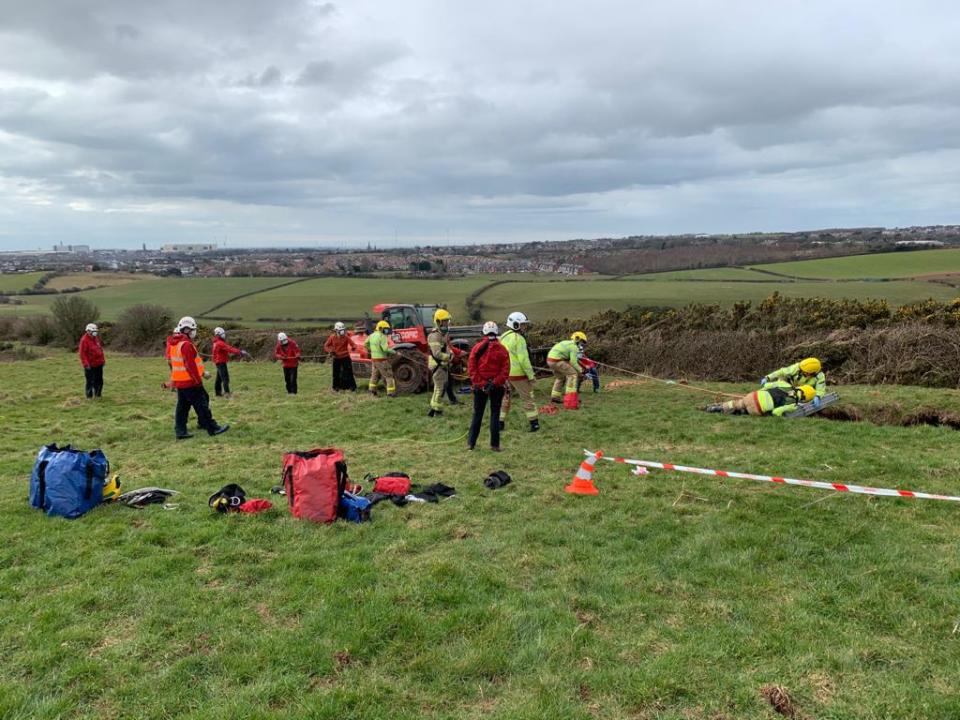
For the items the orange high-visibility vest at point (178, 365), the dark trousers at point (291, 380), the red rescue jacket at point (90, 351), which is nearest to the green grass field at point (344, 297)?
the dark trousers at point (291, 380)

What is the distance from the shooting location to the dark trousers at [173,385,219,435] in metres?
11.0

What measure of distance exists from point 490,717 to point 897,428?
10.3 m

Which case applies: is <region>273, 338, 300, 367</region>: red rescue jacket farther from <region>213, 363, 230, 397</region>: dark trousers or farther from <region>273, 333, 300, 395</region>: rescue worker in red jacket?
<region>213, 363, 230, 397</region>: dark trousers

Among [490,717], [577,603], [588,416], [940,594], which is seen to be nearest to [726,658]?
[577,603]

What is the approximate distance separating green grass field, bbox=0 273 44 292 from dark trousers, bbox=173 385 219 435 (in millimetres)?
67374

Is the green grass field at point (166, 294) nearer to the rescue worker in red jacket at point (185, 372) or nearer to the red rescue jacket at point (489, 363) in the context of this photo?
the rescue worker in red jacket at point (185, 372)

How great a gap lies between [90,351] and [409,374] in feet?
27.3

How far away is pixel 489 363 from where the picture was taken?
9.63m

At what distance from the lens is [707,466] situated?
873 cm

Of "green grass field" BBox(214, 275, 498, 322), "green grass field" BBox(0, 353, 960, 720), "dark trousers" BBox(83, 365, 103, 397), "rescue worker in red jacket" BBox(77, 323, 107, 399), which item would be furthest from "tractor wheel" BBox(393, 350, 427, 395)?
"green grass field" BBox(214, 275, 498, 322)

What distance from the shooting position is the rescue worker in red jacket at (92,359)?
15.5 metres

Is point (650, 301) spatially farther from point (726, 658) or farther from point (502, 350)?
point (726, 658)

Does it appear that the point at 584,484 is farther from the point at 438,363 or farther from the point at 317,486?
the point at 438,363

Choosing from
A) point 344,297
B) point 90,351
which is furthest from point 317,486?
point 344,297
